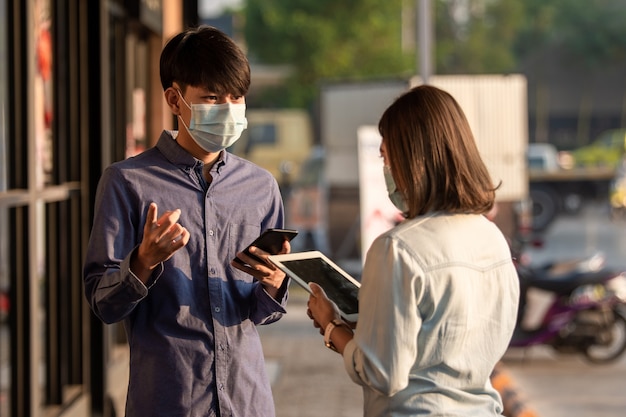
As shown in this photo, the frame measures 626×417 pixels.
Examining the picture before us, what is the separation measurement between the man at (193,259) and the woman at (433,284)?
38 centimetres

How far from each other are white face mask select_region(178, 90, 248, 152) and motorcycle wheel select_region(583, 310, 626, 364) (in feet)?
25.0

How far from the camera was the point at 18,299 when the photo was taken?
16.1 feet

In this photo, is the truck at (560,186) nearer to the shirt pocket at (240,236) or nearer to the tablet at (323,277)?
the shirt pocket at (240,236)

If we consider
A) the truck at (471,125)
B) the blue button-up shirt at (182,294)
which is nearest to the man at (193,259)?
the blue button-up shirt at (182,294)

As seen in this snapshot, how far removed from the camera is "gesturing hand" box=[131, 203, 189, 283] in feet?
8.56

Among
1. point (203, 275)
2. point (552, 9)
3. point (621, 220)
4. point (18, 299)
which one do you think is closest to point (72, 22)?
point (18, 299)

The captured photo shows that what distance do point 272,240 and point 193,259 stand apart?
0.22m

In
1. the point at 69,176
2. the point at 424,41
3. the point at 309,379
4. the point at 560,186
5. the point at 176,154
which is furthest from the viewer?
the point at 560,186

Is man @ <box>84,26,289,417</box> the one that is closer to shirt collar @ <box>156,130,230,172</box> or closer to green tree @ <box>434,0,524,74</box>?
shirt collar @ <box>156,130,230,172</box>

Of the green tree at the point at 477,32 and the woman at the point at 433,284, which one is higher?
the green tree at the point at 477,32

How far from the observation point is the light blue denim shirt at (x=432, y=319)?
2455 millimetres

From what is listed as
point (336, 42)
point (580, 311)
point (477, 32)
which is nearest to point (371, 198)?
point (580, 311)

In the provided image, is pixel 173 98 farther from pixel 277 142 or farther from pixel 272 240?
pixel 277 142

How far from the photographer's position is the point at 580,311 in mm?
9914
